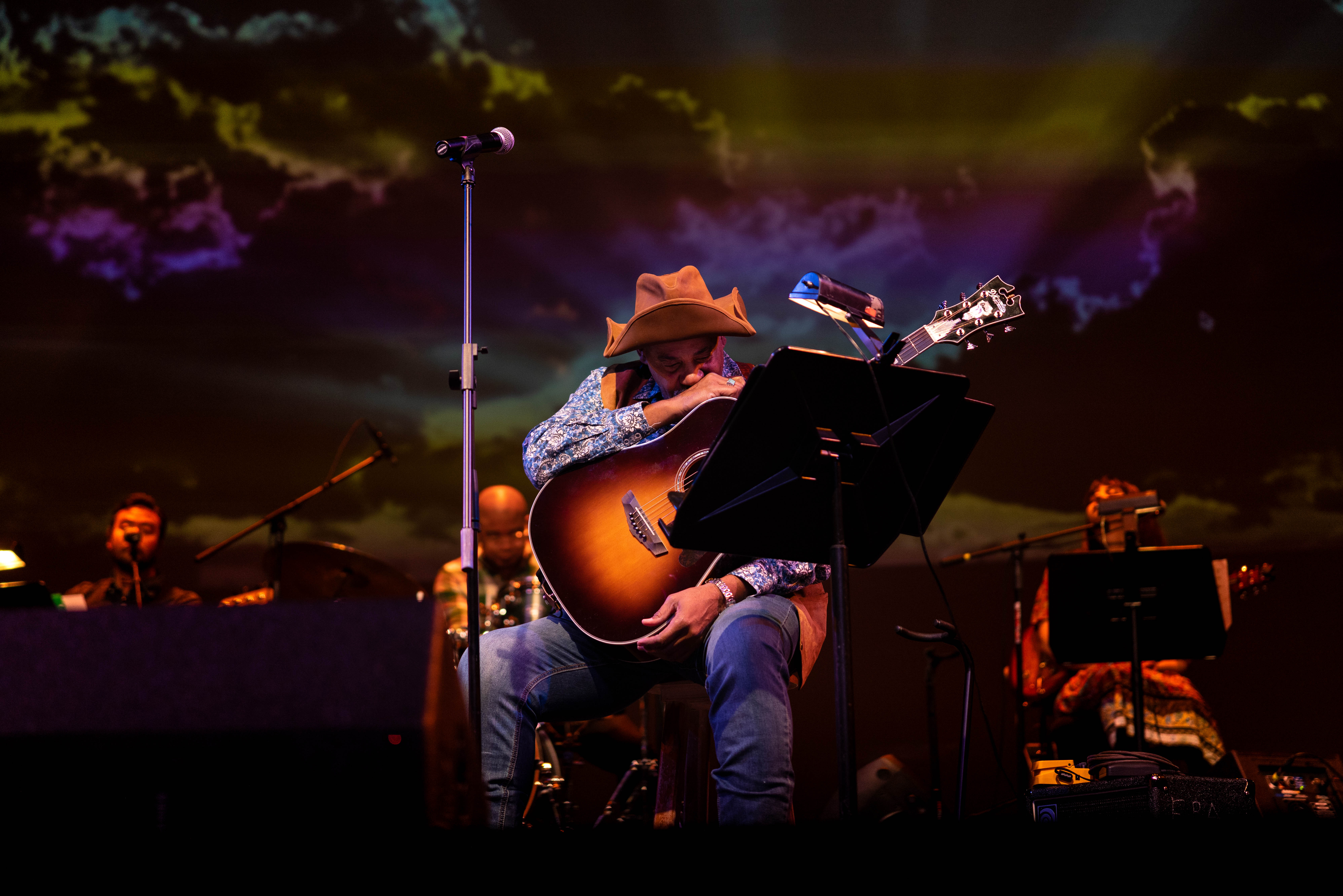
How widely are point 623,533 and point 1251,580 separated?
3201 millimetres

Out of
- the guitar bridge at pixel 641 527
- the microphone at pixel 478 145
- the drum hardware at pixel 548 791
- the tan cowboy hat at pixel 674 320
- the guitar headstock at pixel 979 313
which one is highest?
the microphone at pixel 478 145

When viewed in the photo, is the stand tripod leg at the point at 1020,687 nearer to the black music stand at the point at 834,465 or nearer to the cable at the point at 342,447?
the black music stand at the point at 834,465

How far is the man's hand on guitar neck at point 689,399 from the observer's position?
104 inches

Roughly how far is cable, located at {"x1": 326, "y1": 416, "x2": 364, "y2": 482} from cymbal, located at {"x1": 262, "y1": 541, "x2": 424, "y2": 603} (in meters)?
1.18

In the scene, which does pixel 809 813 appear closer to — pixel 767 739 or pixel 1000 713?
pixel 1000 713

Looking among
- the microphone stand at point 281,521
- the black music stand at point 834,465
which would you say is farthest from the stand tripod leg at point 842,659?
the microphone stand at point 281,521

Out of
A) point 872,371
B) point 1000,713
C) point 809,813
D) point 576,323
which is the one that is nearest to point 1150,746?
point 1000,713

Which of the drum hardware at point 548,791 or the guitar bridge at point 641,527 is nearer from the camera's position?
the guitar bridge at point 641,527

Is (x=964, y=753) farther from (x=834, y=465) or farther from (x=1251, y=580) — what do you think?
(x=834, y=465)

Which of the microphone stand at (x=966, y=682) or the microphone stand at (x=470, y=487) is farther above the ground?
the microphone stand at (x=470, y=487)

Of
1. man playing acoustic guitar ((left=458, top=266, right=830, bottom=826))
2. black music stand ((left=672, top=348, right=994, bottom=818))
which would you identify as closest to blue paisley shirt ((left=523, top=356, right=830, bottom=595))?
man playing acoustic guitar ((left=458, top=266, right=830, bottom=826))

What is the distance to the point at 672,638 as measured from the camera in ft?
7.88

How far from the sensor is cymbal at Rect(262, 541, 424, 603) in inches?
177

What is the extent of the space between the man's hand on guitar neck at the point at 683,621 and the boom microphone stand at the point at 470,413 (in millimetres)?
394
